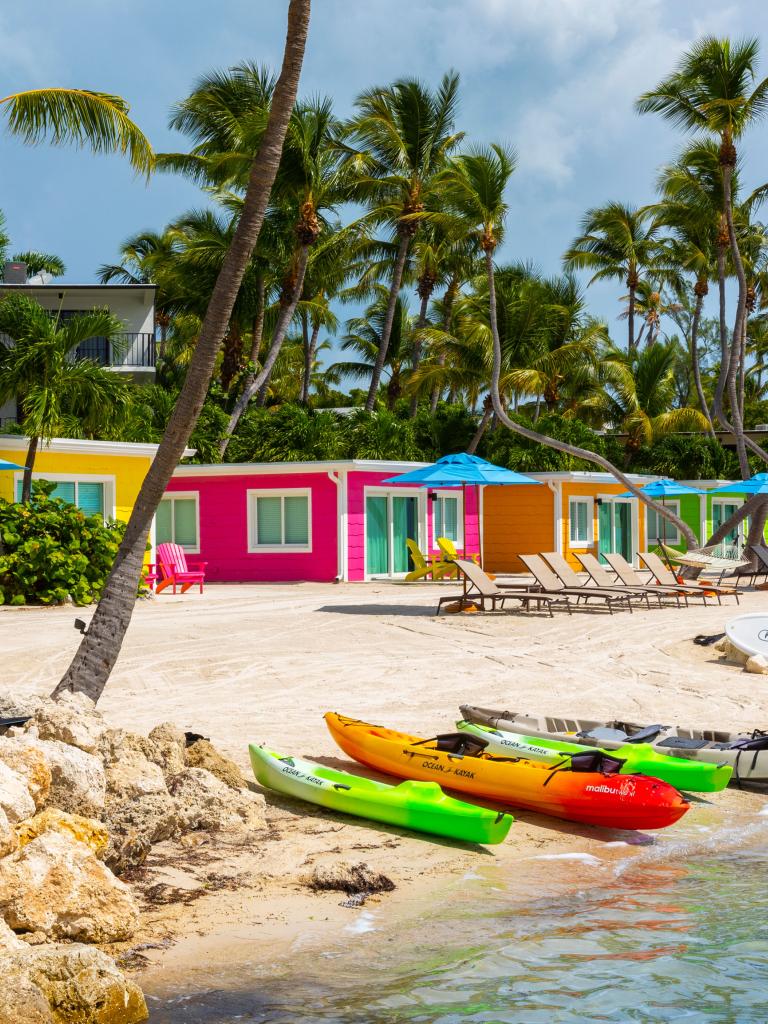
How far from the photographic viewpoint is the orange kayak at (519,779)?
6.60m

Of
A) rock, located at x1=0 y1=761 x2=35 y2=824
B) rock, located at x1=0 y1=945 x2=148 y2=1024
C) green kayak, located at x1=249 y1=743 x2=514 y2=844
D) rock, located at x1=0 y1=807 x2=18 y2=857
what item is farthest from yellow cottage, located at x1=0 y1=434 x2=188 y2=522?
rock, located at x1=0 y1=945 x2=148 y2=1024

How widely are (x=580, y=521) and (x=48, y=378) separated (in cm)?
1548

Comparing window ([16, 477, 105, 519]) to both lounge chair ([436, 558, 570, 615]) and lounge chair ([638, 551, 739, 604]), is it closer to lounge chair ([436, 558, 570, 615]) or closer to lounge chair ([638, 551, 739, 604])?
lounge chair ([436, 558, 570, 615])

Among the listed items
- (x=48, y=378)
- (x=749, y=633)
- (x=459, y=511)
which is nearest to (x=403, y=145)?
(x=459, y=511)

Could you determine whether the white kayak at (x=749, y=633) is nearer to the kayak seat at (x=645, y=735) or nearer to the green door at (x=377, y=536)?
the kayak seat at (x=645, y=735)

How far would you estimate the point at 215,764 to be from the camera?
7.03 meters

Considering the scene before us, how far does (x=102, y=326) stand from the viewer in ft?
62.8

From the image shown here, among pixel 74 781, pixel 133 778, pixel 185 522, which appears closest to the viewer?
pixel 74 781

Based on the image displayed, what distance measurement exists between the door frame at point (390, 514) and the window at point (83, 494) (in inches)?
237

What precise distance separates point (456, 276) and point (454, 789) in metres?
35.4

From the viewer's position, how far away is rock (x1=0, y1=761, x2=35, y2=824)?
5.13 meters

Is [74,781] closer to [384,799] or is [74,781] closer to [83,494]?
[384,799]

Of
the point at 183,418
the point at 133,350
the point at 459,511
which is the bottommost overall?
the point at 459,511

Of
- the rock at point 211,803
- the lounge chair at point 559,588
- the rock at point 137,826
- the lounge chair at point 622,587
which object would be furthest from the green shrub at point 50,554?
the rock at point 137,826
